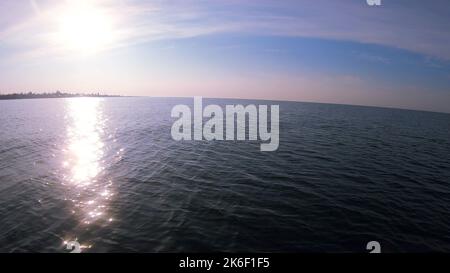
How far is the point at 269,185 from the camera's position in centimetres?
2244

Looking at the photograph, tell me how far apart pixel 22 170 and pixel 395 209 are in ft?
113

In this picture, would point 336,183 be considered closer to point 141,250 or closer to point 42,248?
point 141,250

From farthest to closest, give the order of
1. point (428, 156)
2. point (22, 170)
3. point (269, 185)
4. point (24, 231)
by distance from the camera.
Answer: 1. point (428, 156)
2. point (22, 170)
3. point (269, 185)
4. point (24, 231)

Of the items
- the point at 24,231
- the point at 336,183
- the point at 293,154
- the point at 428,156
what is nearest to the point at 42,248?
the point at 24,231

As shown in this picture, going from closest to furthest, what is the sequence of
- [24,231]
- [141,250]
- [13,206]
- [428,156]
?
[141,250] < [24,231] < [13,206] < [428,156]

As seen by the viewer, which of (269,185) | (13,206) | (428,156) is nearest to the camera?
(13,206)

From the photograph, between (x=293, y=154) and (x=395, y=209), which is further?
(x=293, y=154)

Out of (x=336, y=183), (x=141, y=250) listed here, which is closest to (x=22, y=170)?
(x=141, y=250)

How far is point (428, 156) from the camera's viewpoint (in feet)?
126
